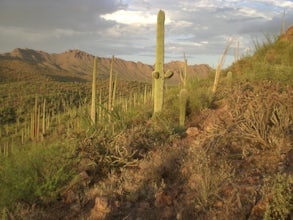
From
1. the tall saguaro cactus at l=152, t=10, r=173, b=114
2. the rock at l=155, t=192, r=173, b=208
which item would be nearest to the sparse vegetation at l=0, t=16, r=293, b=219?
the rock at l=155, t=192, r=173, b=208

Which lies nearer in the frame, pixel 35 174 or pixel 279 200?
pixel 279 200

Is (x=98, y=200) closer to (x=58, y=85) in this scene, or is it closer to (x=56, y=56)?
(x=58, y=85)

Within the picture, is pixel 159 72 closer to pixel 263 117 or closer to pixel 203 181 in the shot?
pixel 263 117

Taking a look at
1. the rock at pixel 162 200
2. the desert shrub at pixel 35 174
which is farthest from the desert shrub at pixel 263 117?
the desert shrub at pixel 35 174

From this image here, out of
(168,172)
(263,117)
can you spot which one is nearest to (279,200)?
(168,172)

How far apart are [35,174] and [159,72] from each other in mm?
6023

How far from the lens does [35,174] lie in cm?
557

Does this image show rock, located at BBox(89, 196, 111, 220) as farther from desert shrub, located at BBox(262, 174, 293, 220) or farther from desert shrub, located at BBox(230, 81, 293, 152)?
desert shrub, located at BBox(230, 81, 293, 152)

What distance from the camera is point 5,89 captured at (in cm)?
4984

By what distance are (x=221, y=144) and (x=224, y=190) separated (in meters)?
1.64

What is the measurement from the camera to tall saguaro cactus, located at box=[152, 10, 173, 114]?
1046 cm

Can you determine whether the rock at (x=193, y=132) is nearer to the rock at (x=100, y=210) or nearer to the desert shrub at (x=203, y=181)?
the desert shrub at (x=203, y=181)

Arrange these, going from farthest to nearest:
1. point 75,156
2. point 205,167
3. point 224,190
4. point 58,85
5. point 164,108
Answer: point 58,85 < point 164,108 < point 75,156 < point 205,167 < point 224,190

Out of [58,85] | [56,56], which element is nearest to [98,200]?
[58,85]
